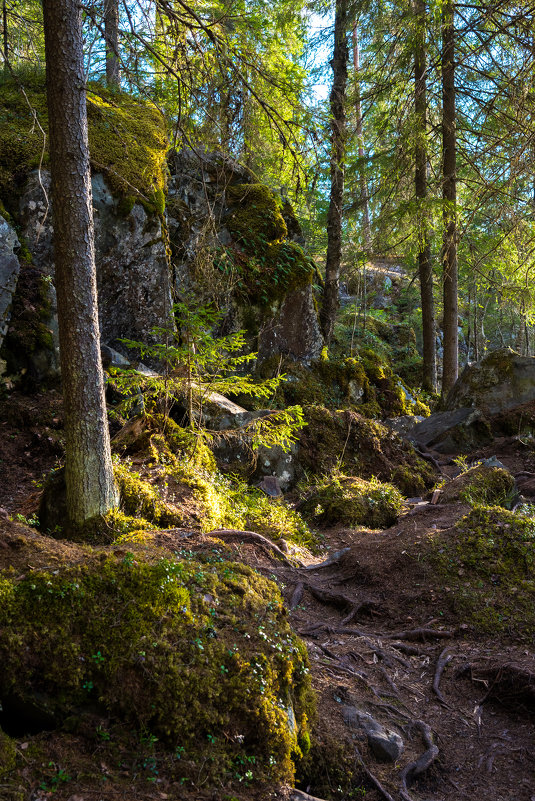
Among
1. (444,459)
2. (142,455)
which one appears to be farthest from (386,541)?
(444,459)

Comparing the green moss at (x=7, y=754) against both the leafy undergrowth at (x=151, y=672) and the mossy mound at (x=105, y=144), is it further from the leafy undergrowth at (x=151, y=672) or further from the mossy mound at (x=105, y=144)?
the mossy mound at (x=105, y=144)

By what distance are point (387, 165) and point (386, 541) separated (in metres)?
12.0

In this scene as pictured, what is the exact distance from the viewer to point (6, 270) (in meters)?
6.86

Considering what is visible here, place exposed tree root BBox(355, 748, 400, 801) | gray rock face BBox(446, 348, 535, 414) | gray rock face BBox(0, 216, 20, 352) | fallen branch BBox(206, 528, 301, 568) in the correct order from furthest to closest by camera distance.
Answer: gray rock face BBox(446, 348, 535, 414) < gray rock face BBox(0, 216, 20, 352) < fallen branch BBox(206, 528, 301, 568) < exposed tree root BBox(355, 748, 400, 801)

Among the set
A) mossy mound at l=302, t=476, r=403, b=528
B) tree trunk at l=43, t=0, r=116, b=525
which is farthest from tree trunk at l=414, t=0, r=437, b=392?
tree trunk at l=43, t=0, r=116, b=525

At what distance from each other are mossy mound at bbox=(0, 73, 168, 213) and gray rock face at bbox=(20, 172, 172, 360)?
313 mm

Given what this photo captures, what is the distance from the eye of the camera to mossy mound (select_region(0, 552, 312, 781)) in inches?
86.4

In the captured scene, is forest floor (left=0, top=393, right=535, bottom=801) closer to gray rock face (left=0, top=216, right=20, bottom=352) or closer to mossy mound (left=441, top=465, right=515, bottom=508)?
A: mossy mound (left=441, top=465, right=515, bottom=508)

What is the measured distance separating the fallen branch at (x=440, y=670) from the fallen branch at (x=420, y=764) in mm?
476

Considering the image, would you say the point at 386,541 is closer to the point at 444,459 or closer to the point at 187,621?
the point at 187,621

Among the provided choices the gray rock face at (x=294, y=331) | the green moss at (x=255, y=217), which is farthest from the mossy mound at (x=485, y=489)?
the green moss at (x=255, y=217)

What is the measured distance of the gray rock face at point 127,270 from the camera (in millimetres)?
8484

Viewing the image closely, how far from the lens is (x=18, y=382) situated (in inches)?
278

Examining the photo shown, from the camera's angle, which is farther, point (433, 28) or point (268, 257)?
point (268, 257)
